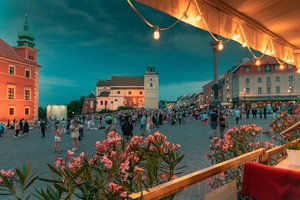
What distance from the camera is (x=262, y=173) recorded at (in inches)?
87.1

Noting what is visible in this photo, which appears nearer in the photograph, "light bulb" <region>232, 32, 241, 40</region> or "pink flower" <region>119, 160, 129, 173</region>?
"pink flower" <region>119, 160, 129, 173</region>

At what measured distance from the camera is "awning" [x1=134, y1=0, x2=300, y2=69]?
3029mm

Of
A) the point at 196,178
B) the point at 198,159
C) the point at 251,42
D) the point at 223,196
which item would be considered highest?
the point at 251,42

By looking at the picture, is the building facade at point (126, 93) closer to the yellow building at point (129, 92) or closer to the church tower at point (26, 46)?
the yellow building at point (129, 92)

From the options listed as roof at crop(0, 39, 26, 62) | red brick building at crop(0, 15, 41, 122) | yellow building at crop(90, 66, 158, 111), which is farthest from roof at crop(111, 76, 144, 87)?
roof at crop(0, 39, 26, 62)

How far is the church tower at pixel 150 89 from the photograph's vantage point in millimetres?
124938

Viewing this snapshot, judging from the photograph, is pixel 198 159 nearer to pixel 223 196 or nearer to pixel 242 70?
pixel 223 196

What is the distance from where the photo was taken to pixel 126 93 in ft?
433

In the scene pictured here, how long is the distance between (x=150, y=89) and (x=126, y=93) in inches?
599

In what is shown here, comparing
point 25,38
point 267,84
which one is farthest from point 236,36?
point 267,84

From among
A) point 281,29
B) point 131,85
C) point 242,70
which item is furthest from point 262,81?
point 131,85

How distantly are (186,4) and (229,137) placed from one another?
2780 millimetres

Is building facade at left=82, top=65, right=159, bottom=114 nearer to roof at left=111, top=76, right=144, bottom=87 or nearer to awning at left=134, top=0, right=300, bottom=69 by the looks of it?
roof at left=111, top=76, right=144, bottom=87

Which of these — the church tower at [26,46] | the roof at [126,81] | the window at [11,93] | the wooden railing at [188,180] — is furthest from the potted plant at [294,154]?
the roof at [126,81]
